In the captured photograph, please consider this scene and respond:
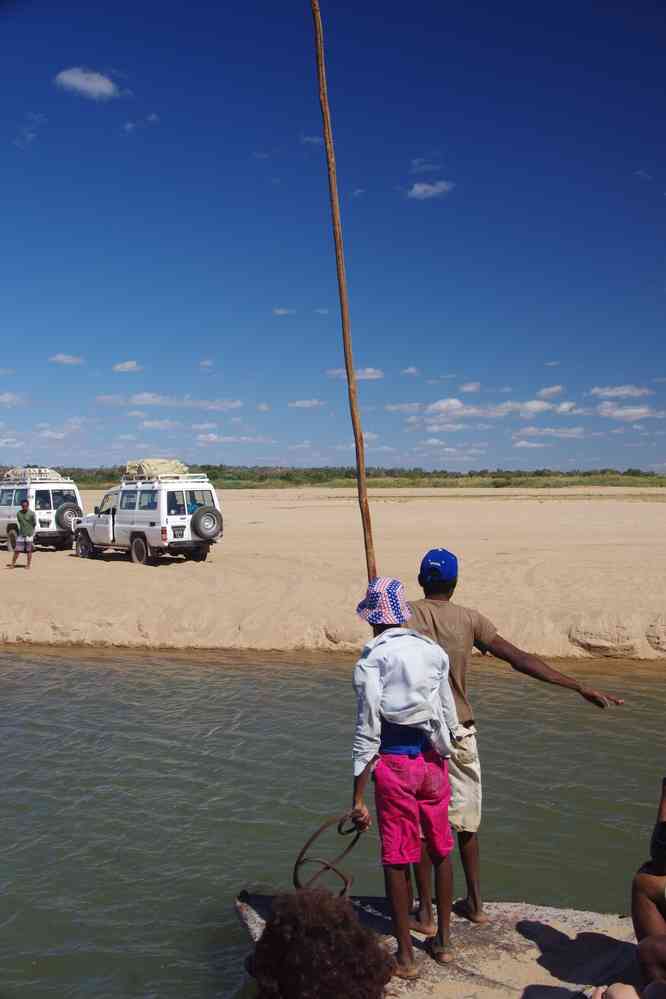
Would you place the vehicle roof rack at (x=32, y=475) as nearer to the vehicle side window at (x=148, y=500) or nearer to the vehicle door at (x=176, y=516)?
the vehicle side window at (x=148, y=500)

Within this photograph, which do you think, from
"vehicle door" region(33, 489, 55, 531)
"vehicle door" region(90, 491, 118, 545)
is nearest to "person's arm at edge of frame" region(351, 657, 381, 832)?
"vehicle door" region(90, 491, 118, 545)

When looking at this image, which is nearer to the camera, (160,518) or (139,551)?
(160,518)

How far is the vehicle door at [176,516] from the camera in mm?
20828

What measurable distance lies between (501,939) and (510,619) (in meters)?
10.5

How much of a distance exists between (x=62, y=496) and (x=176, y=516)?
19.9 feet

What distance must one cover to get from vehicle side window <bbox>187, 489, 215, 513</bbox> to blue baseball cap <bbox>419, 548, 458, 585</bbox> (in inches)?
648

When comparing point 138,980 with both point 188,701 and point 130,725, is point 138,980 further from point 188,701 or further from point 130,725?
point 188,701

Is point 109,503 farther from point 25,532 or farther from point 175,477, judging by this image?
point 25,532

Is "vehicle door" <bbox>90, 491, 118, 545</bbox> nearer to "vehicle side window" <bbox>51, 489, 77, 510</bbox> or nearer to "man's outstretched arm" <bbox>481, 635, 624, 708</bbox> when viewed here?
"vehicle side window" <bbox>51, 489, 77, 510</bbox>

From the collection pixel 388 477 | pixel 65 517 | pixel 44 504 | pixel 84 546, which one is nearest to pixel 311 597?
pixel 84 546

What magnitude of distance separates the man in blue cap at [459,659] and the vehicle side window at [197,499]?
16.4m

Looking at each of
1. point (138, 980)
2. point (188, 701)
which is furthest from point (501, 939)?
point (188, 701)

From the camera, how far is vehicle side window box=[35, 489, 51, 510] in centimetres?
2502

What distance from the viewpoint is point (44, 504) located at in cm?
2512
